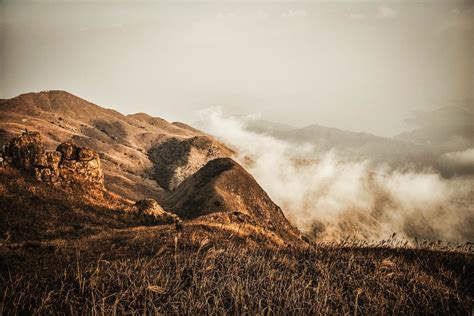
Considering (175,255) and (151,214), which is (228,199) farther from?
(175,255)

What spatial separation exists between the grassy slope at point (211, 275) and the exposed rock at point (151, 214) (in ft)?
22.9

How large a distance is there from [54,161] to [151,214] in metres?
12.9

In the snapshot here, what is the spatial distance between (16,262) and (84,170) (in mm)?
21074

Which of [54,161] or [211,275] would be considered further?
[54,161]

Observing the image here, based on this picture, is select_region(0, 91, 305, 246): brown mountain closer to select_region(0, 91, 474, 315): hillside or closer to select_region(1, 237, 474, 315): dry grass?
select_region(0, 91, 474, 315): hillside

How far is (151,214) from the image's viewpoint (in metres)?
30.9

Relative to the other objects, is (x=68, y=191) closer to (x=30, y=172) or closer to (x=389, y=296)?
(x=30, y=172)

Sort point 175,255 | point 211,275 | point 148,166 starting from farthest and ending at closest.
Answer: point 148,166 → point 175,255 → point 211,275

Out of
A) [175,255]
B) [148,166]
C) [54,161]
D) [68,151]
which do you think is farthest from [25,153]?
[148,166]

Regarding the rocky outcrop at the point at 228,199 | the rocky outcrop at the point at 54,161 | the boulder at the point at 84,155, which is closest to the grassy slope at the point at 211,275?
the rocky outcrop at the point at 54,161

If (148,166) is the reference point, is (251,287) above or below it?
above

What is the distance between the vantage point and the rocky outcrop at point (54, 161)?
3038 centimetres

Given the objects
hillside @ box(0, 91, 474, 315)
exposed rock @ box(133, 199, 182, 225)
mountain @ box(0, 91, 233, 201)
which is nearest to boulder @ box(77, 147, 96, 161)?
hillside @ box(0, 91, 474, 315)

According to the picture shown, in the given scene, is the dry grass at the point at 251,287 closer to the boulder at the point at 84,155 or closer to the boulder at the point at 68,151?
the boulder at the point at 84,155
